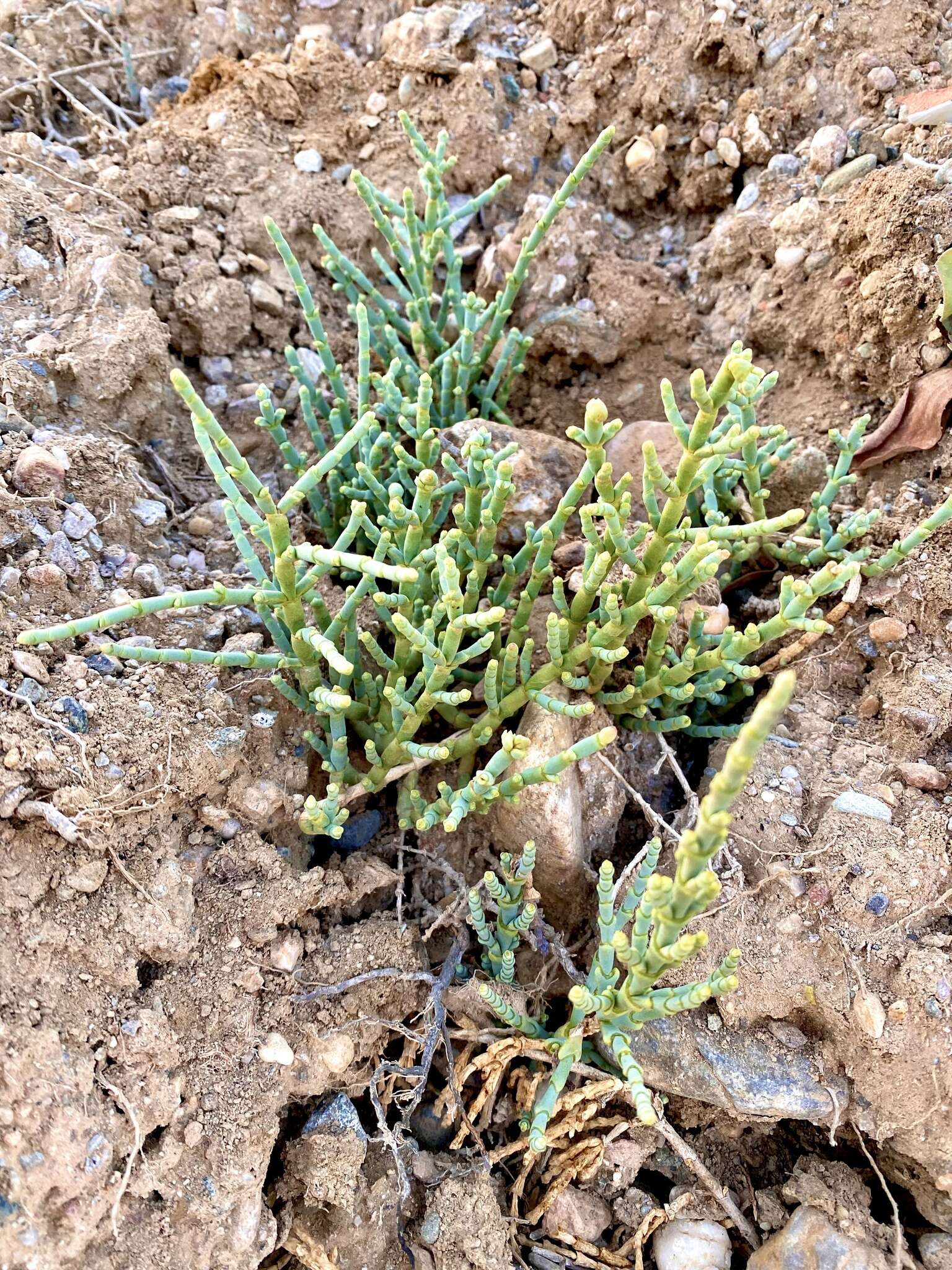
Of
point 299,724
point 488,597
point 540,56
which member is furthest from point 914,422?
point 540,56

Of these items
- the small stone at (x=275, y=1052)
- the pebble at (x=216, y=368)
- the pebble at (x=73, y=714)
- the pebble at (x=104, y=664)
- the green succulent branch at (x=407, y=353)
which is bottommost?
the small stone at (x=275, y=1052)

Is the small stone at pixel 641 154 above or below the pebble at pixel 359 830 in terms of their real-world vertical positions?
above

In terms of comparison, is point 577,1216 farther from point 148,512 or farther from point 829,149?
point 829,149

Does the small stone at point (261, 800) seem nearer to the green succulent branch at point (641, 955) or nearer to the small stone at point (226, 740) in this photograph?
the small stone at point (226, 740)

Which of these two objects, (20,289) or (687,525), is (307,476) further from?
(20,289)

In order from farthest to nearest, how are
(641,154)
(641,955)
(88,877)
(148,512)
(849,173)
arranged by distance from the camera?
(641,154)
(849,173)
(148,512)
(88,877)
(641,955)

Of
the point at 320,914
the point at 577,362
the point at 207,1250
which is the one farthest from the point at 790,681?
the point at 577,362

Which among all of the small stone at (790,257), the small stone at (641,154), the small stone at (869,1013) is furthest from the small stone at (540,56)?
the small stone at (869,1013)
